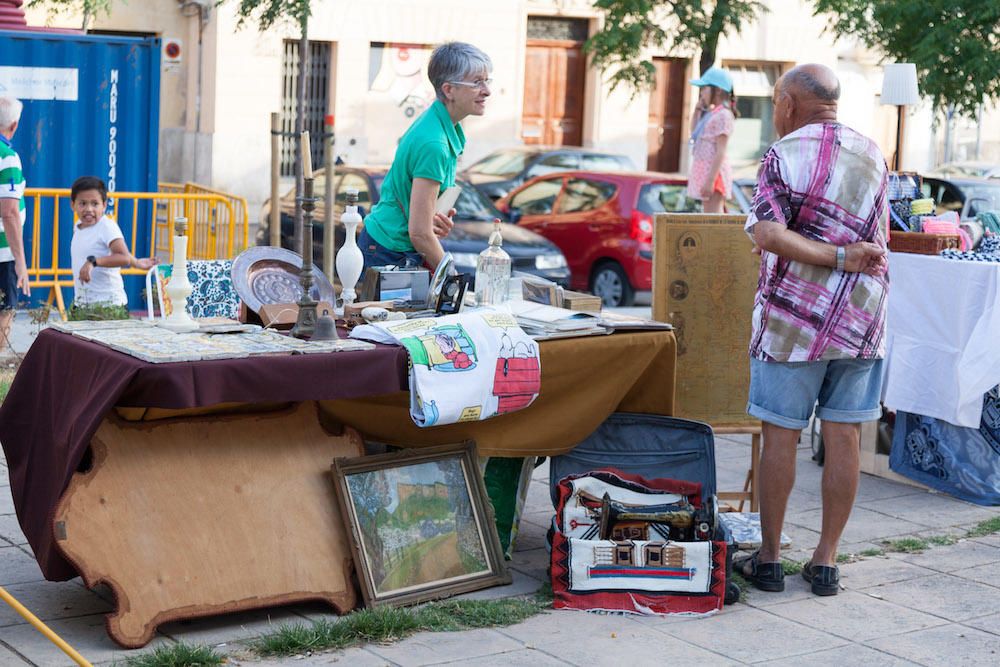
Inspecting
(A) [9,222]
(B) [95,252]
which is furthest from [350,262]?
(A) [9,222]

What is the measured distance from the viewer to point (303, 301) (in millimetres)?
5137

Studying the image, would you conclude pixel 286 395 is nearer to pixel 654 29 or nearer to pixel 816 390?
A: pixel 816 390

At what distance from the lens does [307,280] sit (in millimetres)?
5215

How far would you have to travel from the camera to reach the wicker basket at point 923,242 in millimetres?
6943

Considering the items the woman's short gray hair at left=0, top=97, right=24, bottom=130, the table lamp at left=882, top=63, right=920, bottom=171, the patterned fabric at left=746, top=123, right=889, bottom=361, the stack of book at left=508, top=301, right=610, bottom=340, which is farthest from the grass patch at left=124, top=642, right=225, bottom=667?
the table lamp at left=882, top=63, right=920, bottom=171

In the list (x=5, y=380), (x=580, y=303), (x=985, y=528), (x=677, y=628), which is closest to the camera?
(x=677, y=628)

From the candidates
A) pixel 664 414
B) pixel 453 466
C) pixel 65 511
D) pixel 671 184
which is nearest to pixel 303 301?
pixel 453 466

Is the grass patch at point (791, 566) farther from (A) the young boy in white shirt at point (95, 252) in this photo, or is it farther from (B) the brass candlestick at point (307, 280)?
(A) the young boy in white shirt at point (95, 252)

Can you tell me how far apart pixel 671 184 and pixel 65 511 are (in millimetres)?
10509

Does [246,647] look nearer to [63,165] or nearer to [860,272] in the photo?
[860,272]

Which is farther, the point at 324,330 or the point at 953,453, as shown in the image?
the point at 953,453

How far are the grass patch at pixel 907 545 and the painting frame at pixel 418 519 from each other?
178 centimetres

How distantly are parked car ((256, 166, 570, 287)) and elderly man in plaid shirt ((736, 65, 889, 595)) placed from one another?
7.56m

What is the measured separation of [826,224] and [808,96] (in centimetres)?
48
